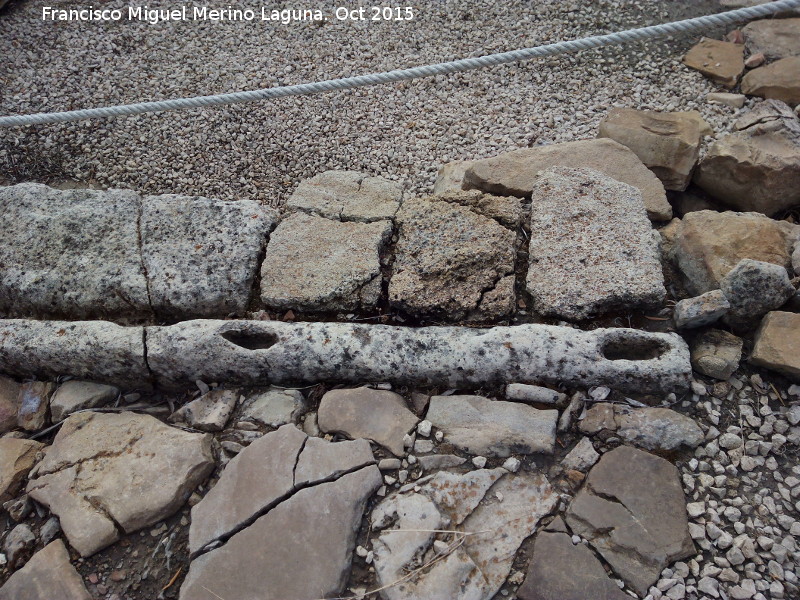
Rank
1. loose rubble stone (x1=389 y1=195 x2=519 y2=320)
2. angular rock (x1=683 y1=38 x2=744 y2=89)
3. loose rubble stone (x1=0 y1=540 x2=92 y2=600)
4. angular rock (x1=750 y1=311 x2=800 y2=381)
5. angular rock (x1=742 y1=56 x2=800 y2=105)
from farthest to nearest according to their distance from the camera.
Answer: angular rock (x1=683 y1=38 x2=744 y2=89), angular rock (x1=742 y1=56 x2=800 y2=105), loose rubble stone (x1=389 y1=195 x2=519 y2=320), angular rock (x1=750 y1=311 x2=800 y2=381), loose rubble stone (x1=0 y1=540 x2=92 y2=600)

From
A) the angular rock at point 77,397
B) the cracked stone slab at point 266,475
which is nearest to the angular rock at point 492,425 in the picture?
the cracked stone slab at point 266,475

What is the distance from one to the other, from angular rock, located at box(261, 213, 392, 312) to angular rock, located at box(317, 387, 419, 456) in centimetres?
37

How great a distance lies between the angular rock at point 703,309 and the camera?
7.04 ft

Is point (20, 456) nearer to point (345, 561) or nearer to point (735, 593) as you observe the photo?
point (345, 561)

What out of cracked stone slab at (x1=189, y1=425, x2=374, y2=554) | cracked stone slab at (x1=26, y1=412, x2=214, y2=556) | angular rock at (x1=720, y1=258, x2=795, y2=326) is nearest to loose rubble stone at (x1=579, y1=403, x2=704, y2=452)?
angular rock at (x1=720, y1=258, x2=795, y2=326)

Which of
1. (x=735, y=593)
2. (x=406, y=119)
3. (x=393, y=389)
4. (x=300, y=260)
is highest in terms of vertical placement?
(x=406, y=119)

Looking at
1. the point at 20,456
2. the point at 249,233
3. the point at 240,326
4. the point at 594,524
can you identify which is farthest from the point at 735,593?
the point at 20,456

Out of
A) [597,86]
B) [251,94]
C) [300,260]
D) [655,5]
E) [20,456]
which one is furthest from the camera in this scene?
[655,5]

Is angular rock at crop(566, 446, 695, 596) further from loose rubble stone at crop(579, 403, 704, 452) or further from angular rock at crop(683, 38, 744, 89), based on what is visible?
angular rock at crop(683, 38, 744, 89)

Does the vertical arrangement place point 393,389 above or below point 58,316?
below

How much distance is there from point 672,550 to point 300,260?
1.65 meters

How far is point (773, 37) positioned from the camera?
397 cm

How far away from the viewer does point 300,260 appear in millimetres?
2502

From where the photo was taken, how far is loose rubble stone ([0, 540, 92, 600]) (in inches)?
72.7
